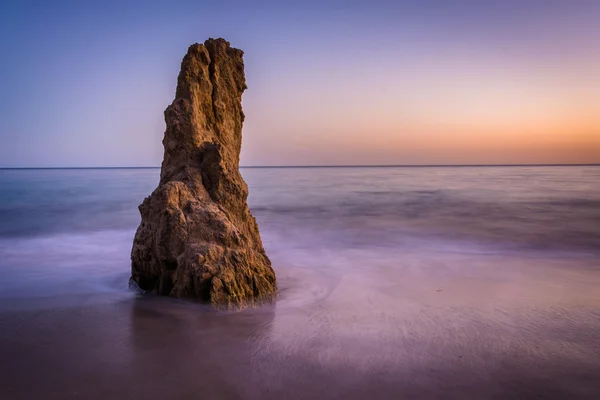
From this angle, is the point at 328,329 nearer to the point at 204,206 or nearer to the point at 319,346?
the point at 319,346

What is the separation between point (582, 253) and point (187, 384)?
10.4 meters

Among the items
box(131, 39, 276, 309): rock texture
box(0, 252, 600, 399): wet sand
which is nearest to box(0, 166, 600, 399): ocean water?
box(0, 252, 600, 399): wet sand

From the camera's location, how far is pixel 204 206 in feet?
21.5

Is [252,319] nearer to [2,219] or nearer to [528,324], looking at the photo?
[528,324]

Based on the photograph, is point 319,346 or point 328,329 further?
point 328,329

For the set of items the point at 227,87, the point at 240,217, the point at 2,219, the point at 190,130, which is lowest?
the point at 2,219

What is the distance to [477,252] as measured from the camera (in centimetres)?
1056

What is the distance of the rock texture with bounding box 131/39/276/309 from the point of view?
5844 millimetres

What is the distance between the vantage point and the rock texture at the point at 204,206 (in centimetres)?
584

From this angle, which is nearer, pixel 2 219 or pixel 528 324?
pixel 528 324

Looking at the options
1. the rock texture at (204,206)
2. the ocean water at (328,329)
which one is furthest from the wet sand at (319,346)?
the rock texture at (204,206)

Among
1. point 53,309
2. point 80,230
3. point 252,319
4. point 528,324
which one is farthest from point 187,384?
point 80,230

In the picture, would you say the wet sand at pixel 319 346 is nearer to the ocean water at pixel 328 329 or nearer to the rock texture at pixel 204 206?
the ocean water at pixel 328 329

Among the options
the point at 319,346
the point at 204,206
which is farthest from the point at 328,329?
the point at 204,206
